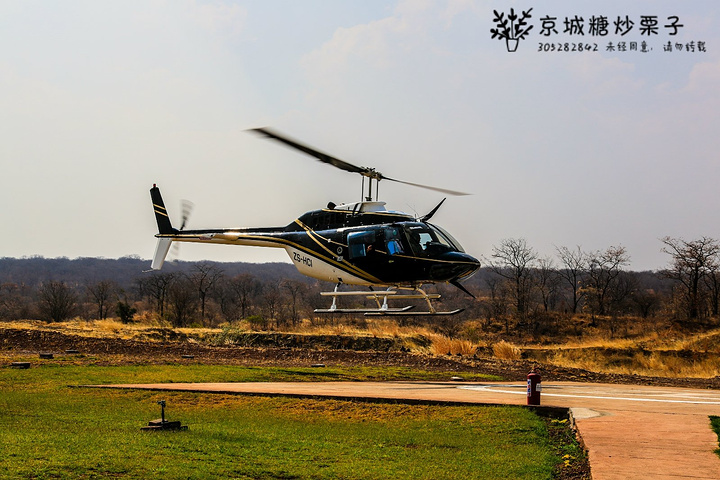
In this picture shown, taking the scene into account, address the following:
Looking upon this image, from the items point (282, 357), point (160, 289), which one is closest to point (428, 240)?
point (282, 357)

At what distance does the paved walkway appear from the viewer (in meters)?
9.52

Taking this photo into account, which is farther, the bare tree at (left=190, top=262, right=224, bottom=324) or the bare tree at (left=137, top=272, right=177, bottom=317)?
the bare tree at (left=137, top=272, right=177, bottom=317)

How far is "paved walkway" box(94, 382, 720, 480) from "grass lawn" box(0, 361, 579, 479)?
2.51ft

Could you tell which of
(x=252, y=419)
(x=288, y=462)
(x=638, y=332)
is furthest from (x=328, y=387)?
(x=638, y=332)

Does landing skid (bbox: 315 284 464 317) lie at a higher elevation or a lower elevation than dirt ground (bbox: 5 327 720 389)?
higher

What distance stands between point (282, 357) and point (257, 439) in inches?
661

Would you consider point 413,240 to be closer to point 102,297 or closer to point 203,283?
point 102,297

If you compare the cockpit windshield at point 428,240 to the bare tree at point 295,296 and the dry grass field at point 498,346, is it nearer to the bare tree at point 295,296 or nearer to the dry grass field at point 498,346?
the dry grass field at point 498,346

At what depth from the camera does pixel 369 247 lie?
24594mm

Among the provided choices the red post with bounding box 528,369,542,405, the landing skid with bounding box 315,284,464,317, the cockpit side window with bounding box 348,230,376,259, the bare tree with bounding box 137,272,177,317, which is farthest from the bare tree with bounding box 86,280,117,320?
the red post with bounding box 528,369,542,405

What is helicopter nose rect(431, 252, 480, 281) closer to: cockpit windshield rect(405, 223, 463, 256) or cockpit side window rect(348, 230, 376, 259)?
cockpit windshield rect(405, 223, 463, 256)

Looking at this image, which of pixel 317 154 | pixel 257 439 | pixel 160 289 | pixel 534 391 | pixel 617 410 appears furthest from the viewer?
pixel 160 289

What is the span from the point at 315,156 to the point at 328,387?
7354 mm

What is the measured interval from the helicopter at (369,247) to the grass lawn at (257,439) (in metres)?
7.89
